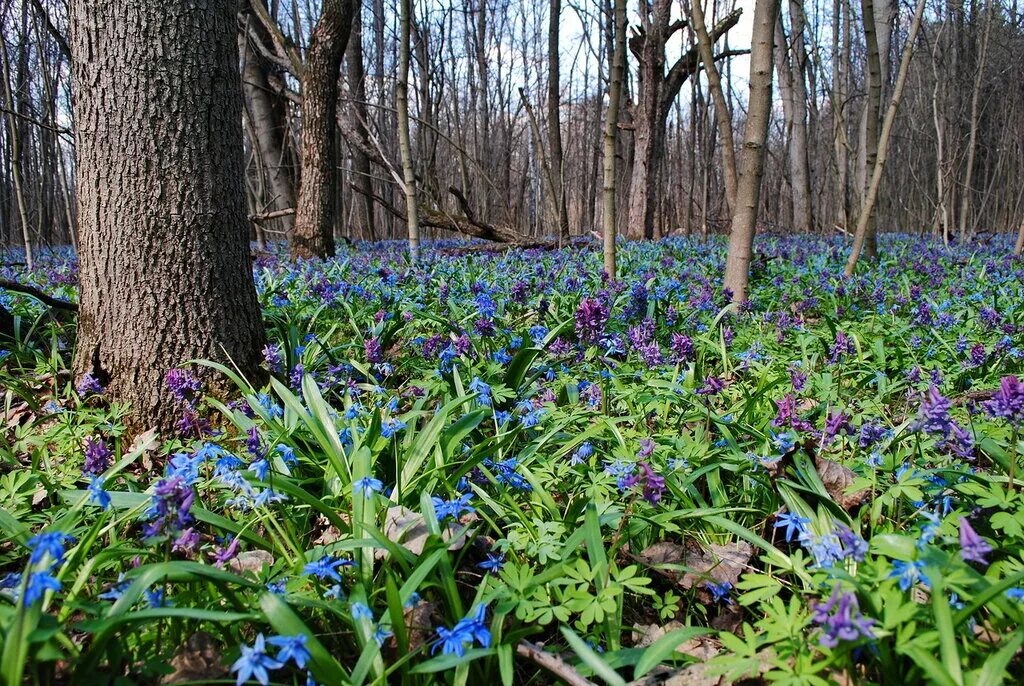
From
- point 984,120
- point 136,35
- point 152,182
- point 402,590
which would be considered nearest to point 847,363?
point 402,590

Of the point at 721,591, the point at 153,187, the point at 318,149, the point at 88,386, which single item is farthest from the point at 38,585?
the point at 318,149

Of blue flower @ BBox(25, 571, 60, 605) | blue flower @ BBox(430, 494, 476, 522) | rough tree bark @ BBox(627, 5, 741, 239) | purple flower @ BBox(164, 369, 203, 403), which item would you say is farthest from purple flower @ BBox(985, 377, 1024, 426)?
rough tree bark @ BBox(627, 5, 741, 239)

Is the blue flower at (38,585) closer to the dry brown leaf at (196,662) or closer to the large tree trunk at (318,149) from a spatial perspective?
the dry brown leaf at (196,662)

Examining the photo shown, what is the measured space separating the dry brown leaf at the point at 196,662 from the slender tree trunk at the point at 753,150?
359cm

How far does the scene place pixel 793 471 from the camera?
64.0 inches

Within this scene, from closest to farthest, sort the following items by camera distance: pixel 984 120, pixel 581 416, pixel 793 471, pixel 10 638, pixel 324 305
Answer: pixel 10 638 < pixel 793 471 < pixel 581 416 < pixel 324 305 < pixel 984 120

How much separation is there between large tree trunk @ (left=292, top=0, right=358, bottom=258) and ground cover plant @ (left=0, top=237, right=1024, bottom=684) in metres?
3.84

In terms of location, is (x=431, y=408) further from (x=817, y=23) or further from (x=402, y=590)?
(x=817, y=23)

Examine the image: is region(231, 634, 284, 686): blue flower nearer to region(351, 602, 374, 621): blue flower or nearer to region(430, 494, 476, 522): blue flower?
region(351, 602, 374, 621): blue flower

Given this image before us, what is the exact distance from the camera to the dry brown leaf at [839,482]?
1738 millimetres

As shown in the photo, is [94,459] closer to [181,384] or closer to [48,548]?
[181,384]

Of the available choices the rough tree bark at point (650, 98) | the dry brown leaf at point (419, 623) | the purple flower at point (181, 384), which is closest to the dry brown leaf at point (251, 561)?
the dry brown leaf at point (419, 623)

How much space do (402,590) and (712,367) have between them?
2267 mm

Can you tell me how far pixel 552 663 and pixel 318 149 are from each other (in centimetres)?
684
